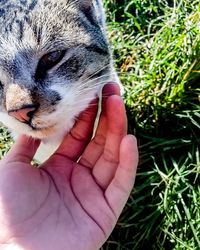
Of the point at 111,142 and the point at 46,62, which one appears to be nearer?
the point at 46,62

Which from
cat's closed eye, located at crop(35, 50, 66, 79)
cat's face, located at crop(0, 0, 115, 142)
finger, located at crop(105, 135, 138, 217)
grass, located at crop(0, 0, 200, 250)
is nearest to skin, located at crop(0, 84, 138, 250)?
finger, located at crop(105, 135, 138, 217)

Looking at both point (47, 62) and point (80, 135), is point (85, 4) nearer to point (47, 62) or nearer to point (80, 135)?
point (47, 62)

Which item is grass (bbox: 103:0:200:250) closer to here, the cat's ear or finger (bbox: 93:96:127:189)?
finger (bbox: 93:96:127:189)

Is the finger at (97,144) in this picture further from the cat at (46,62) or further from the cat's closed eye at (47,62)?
the cat's closed eye at (47,62)

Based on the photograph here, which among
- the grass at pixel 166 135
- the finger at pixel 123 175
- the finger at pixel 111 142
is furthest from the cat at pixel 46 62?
the grass at pixel 166 135

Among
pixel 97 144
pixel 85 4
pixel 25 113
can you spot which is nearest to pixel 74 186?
pixel 97 144

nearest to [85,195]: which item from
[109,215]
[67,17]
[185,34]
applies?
[109,215]

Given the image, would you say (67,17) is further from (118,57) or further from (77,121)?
(118,57)
